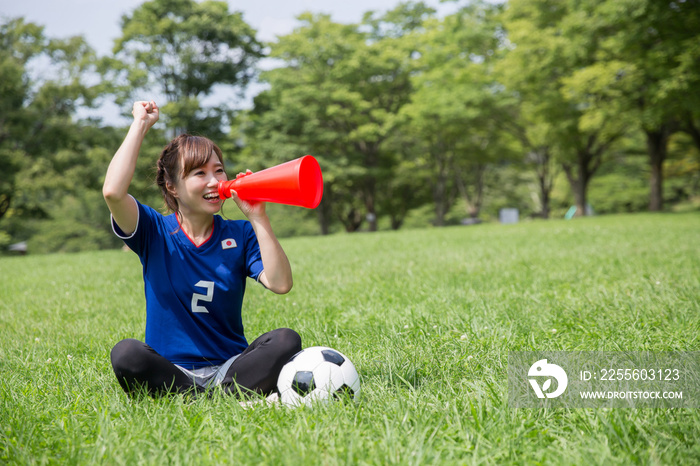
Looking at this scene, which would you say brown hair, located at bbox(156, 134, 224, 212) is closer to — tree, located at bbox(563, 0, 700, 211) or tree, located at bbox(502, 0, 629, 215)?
tree, located at bbox(563, 0, 700, 211)

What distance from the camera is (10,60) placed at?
69.2 feet

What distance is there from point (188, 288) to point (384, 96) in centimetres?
2807

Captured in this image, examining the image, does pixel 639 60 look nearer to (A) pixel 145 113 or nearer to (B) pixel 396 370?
(B) pixel 396 370

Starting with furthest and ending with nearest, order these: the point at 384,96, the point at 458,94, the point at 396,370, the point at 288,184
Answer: the point at 384,96 < the point at 458,94 < the point at 396,370 < the point at 288,184

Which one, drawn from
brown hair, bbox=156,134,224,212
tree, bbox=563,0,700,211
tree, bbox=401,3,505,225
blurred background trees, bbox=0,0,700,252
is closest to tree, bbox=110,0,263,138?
blurred background trees, bbox=0,0,700,252

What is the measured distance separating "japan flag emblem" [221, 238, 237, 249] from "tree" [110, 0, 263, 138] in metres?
23.9

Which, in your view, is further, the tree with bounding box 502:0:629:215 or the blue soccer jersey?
the tree with bounding box 502:0:629:215

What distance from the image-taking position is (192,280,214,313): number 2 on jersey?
246 cm

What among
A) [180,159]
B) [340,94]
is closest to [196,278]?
[180,159]

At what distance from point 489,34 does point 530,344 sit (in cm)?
2531

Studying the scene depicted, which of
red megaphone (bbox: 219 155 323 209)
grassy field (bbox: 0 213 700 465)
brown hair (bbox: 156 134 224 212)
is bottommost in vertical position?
grassy field (bbox: 0 213 700 465)

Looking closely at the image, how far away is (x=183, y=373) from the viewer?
2418mm

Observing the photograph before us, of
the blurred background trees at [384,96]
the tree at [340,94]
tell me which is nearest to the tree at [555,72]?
the blurred background trees at [384,96]

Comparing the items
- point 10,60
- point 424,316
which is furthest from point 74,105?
point 424,316
